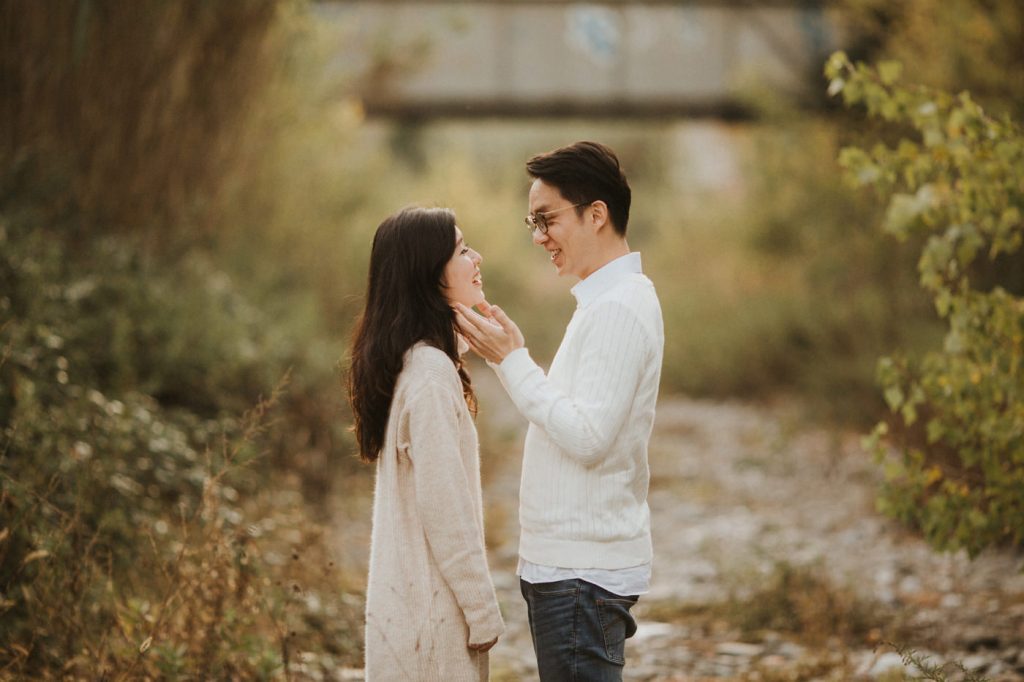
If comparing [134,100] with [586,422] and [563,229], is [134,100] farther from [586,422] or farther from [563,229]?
[586,422]

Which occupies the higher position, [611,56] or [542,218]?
[611,56]

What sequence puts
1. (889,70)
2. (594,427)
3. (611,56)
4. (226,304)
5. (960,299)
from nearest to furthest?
1. (594,427)
2. (889,70)
3. (960,299)
4. (226,304)
5. (611,56)

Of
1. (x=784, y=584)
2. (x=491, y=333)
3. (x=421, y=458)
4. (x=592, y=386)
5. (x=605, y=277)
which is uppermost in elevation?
(x=605, y=277)

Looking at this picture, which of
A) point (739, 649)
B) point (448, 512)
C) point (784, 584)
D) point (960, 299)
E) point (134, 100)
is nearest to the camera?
point (448, 512)

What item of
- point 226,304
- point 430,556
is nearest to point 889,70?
point 430,556

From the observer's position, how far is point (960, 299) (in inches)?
172

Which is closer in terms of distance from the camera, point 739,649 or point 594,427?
point 594,427

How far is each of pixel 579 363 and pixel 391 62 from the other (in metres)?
9.46

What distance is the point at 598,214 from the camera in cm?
296

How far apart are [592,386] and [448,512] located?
49 centimetres

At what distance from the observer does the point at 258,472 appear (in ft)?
20.5

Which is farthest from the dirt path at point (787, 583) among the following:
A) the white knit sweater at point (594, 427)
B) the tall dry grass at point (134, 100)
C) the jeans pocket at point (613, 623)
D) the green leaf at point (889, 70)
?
the tall dry grass at point (134, 100)

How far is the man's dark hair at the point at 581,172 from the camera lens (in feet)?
9.60

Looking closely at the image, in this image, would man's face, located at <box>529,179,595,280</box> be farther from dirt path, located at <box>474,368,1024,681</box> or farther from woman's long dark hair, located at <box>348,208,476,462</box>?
dirt path, located at <box>474,368,1024,681</box>
